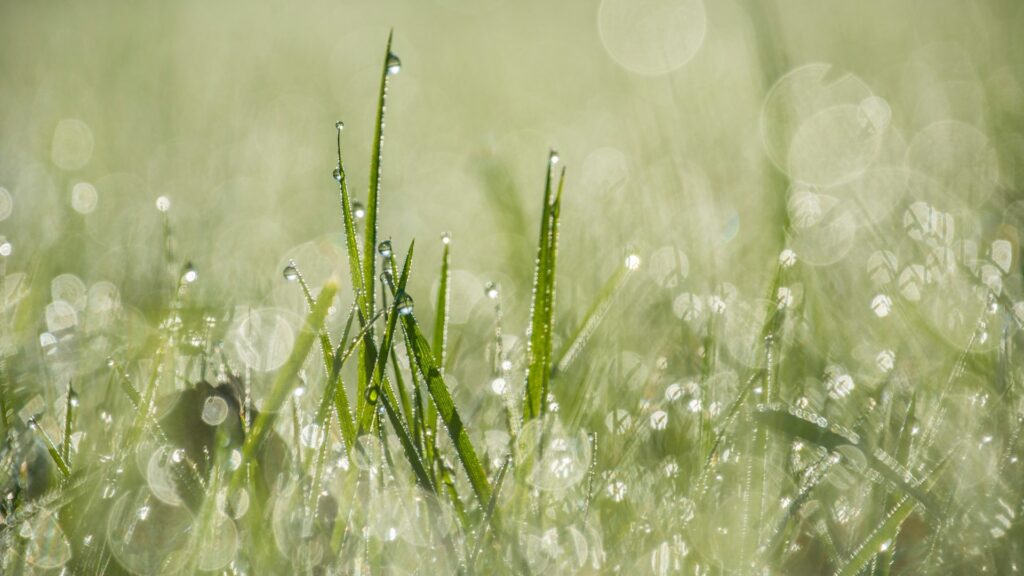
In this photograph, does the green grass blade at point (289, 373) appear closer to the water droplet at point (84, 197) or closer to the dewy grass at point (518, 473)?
the dewy grass at point (518, 473)

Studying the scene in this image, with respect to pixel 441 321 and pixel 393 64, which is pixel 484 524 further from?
pixel 393 64

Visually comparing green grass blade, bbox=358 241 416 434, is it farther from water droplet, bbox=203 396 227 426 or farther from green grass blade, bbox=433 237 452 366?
water droplet, bbox=203 396 227 426

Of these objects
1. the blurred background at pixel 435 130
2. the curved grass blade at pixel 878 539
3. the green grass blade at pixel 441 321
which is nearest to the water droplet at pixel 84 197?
the blurred background at pixel 435 130

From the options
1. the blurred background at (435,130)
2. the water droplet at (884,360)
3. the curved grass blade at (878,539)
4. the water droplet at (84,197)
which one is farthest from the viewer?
the water droplet at (84,197)

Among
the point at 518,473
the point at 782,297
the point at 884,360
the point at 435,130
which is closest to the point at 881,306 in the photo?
the point at 884,360

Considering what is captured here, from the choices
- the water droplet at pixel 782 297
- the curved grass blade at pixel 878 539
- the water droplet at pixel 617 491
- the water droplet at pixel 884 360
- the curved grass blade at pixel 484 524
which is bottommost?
the curved grass blade at pixel 878 539
